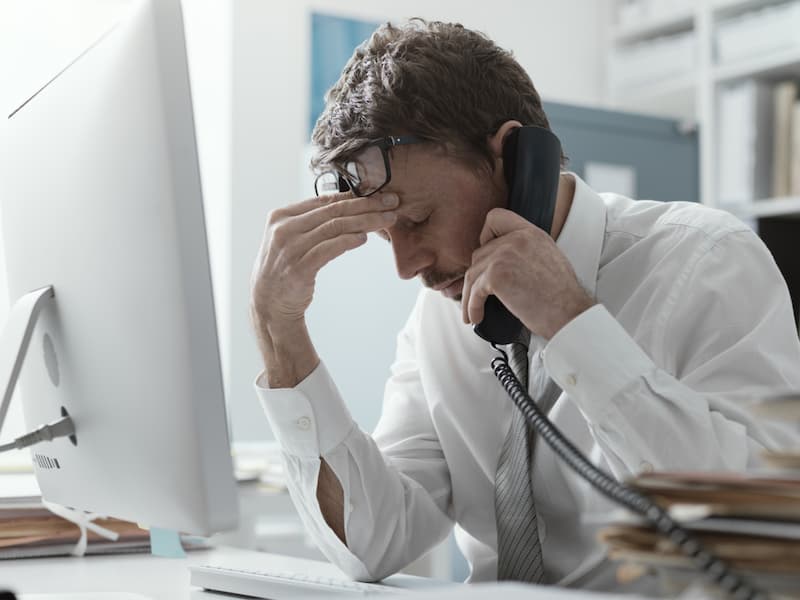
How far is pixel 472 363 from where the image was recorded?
1407mm

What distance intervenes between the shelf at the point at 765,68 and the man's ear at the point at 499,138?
181 cm

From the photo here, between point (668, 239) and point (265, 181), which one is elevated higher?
point (265, 181)

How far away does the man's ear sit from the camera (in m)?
1.29

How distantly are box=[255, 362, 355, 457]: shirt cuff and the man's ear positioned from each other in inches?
14.2

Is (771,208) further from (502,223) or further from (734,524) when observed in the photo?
(734,524)

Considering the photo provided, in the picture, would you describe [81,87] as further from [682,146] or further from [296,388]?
[682,146]

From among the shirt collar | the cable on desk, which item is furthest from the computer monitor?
the shirt collar

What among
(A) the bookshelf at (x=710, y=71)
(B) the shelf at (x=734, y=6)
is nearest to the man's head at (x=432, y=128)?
(A) the bookshelf at (x=710, y=71)

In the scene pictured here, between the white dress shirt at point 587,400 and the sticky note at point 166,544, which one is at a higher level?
the white dress shirt at point 587,400

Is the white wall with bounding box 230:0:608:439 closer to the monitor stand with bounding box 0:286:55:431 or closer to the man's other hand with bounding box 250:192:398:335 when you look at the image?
the man's other hand with bounding box 250:192:398:335

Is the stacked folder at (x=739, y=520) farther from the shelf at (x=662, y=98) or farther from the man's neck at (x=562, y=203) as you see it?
the shelf at (x=662, y=98)

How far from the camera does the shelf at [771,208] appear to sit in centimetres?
277

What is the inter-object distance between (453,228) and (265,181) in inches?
64.7

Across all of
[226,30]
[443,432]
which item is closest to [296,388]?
[443,432]
